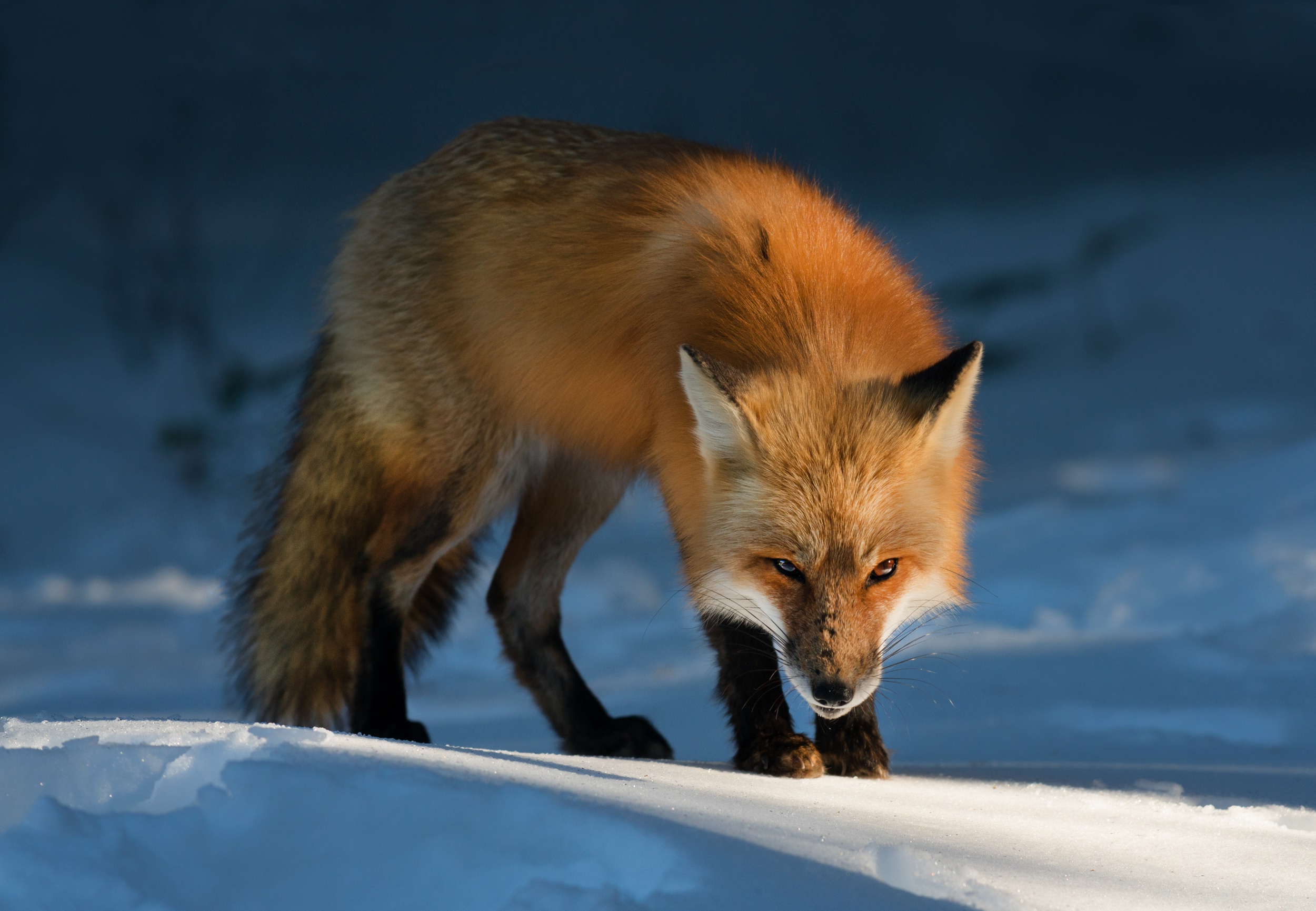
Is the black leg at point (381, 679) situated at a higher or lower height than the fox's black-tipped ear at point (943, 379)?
lower

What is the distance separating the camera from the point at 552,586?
3.43m

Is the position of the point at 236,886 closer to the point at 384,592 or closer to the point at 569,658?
the point at 384,592

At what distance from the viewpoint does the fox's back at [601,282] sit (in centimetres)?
251

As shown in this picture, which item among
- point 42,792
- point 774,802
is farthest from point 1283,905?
point 42,792

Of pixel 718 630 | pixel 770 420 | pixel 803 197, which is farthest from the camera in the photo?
pixel 803 197

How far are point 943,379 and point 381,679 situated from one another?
5.63ft

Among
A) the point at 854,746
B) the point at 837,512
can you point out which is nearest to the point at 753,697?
the point at 854,746

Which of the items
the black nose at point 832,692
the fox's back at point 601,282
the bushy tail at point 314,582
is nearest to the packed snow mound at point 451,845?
the black nose at point 832,692

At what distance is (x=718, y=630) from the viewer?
2611 mm

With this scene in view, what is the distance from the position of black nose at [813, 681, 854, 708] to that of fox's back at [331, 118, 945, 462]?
Answer: 2.18 feet

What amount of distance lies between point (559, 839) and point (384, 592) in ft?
5.64

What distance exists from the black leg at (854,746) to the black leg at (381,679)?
1.07 meters

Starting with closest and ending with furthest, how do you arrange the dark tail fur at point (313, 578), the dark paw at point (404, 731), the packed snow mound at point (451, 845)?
the packed snow mound at point (451, 845), the dark paw at point (404, 731), the dark tail fur at point (313, 578)

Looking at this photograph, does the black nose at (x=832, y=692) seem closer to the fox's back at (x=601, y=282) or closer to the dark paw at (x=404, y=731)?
the fox's back at (x=601, y=282)
